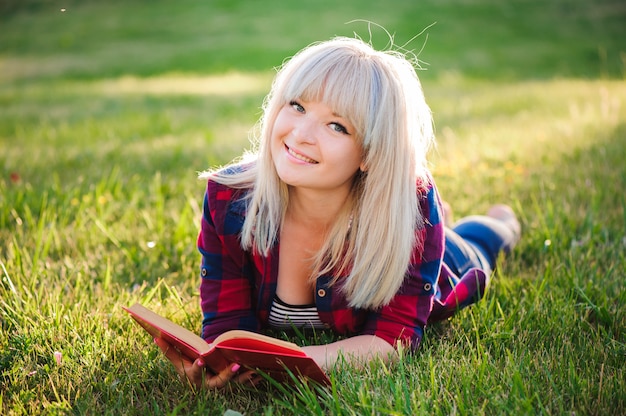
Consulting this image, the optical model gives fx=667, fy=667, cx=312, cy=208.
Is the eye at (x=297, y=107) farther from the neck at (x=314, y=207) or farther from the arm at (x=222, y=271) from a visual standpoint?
the arm at (x=222, y=271)

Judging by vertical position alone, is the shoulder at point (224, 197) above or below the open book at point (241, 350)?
above

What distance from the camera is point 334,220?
7.93 feet

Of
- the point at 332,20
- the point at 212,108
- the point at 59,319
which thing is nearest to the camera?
the point at 59,319

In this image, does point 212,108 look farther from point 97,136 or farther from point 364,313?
point 364,313

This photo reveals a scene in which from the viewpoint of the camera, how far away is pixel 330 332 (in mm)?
2543

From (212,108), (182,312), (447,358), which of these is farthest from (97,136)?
(447,358)

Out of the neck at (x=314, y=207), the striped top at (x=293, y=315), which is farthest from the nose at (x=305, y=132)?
the striped top at (x=293, y=315)

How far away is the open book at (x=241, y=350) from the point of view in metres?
1.86

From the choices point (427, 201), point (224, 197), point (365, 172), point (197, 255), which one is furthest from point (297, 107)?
point (197, 255)

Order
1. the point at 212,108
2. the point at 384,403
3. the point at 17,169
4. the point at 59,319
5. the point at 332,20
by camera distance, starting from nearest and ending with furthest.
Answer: the point at 384,403, the point at 59,319, the point at 17,169, the point at 212,108, the point at 332,20

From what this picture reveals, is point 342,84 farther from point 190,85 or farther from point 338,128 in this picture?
point 190,85

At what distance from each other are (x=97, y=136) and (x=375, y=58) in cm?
408

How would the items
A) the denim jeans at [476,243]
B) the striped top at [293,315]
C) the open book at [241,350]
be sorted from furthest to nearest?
1. the denim jeans at [476,243]
2. the striped top at [293,315]
3. the open book at [241,350]

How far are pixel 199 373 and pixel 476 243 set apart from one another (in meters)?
1.71
